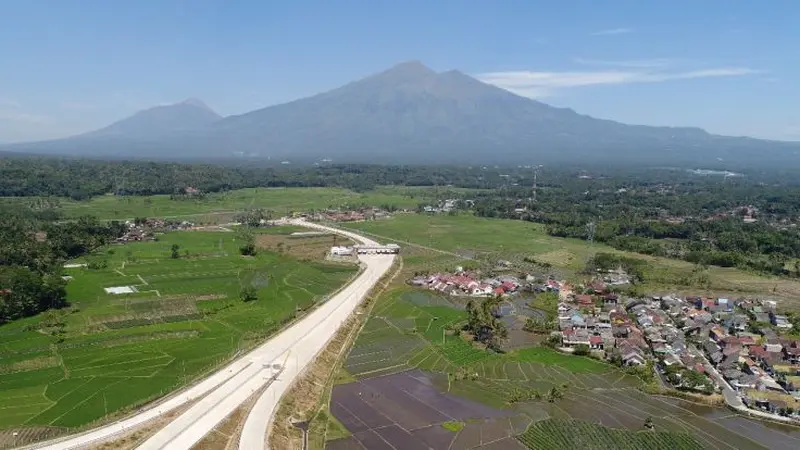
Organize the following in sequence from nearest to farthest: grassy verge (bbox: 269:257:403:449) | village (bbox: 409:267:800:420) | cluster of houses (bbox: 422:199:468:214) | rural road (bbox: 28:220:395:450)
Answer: rural road (bbox: 28:220:395:450), grassy verge (bbox: 269:257:403:449), village (bbox: 409:267:800:420), cluster of houses (bbox: 422:199:468:214)

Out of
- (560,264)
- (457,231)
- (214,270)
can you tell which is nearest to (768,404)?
(560,264)

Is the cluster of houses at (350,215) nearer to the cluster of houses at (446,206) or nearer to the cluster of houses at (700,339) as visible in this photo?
the cluster of houses at (446,206)

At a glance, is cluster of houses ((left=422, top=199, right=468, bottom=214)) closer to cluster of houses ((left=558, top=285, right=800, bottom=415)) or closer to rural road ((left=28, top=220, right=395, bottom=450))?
cluster of houses ((left=558, top=285, right=800, bottom=415))

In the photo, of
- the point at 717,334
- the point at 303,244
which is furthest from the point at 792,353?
the point at 303,244

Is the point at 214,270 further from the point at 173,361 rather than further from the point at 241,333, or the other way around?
the point at 173,361

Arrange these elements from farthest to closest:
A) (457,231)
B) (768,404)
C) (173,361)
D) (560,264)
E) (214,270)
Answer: (457,231), (560,264), (214,270), (173,361), (768,404)

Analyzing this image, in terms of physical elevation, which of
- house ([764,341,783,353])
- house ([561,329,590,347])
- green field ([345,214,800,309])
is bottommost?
green field ([345,214,800,309])

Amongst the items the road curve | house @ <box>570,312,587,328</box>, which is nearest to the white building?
the road curve
